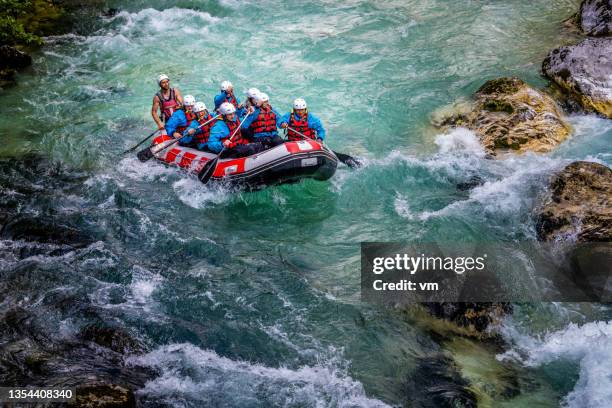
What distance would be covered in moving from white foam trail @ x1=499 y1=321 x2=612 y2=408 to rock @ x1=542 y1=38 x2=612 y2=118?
19.5 feet

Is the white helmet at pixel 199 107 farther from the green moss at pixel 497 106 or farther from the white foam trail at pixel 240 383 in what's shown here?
the green moss at pixel 497 106

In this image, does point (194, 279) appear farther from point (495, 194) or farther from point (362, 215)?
point (495, 194)

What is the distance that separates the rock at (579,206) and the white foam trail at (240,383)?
3717 mm

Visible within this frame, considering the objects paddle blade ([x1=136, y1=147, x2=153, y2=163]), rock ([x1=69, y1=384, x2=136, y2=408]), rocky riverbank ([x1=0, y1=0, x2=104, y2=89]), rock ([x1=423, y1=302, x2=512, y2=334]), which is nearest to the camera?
rock ([x1=69, y1=384, x2=136, y2=408])

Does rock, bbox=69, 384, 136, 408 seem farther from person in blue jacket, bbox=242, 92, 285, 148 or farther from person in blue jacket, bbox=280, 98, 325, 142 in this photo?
person in blue jacket, bbox=280, 98, 325, 142

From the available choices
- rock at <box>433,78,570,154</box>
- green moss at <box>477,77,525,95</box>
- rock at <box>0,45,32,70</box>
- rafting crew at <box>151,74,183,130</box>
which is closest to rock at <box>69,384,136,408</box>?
rafting crew at <box>151,74,183,130</box>

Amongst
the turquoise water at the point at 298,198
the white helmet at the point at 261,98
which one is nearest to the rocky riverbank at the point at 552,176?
the turquoise water at the point at 298,198

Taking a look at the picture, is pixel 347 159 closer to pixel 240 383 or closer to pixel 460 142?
pixel 460 142

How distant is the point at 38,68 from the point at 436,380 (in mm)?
13640

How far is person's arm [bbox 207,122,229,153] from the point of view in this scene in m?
9.73

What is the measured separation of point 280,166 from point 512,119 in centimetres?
455

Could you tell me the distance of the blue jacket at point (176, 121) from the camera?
10555mm

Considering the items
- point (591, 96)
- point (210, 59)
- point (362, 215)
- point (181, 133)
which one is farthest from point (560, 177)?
point (210, 59)

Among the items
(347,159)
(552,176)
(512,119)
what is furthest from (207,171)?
(512,119)
